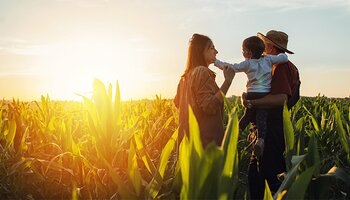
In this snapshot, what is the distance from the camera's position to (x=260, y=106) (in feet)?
10.3

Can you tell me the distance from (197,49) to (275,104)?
72 cm

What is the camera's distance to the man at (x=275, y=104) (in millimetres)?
3068

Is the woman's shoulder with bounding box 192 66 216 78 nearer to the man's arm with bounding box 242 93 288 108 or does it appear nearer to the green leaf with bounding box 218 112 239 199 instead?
the man's arm with bounding box 242 93 288 108

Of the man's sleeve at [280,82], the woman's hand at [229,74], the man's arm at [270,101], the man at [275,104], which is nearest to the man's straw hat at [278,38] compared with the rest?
the man at [275,104]

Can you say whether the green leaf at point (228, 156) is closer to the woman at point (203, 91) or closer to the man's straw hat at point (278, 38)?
the woman at point (203, 91)

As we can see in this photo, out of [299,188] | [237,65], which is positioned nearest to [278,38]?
[237,65]

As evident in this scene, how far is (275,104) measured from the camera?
3.06 meters

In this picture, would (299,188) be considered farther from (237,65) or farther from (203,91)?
(237,65)

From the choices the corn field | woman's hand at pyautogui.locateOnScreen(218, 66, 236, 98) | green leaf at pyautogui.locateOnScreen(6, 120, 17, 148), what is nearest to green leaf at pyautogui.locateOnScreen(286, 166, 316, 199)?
the corn field

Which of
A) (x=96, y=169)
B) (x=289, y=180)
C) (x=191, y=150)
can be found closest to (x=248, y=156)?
(x=96, y=169)

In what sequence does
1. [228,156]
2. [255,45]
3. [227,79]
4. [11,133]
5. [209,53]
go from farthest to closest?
[11,133], [255,45], [209,53], [227,79], [228,156]

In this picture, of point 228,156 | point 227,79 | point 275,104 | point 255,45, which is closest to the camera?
point 228,156

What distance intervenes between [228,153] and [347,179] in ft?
2.89

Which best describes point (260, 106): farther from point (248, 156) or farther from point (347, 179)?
point (248, 156)
